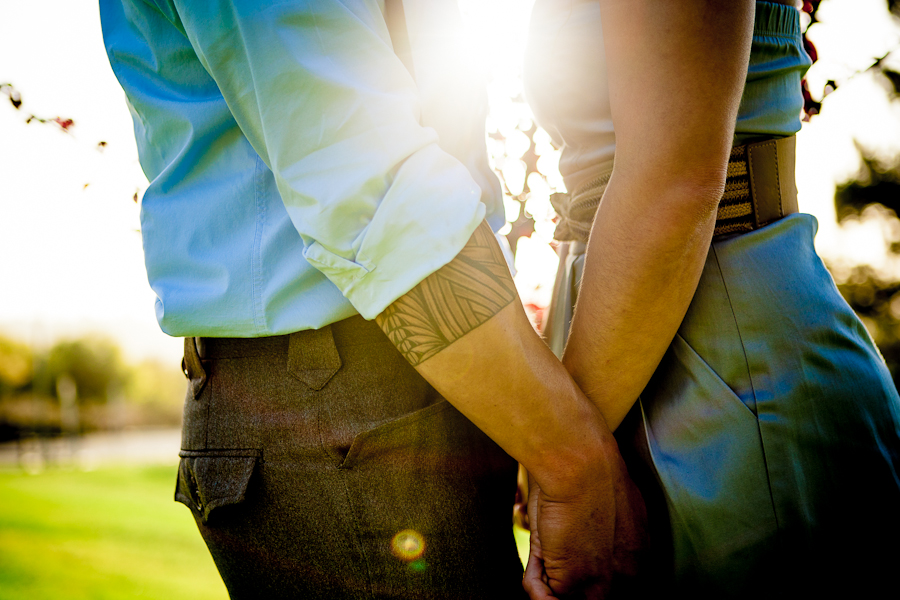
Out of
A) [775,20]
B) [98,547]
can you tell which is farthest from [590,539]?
[98,547]

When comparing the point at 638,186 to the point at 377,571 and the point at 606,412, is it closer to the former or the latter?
the point at 606,412

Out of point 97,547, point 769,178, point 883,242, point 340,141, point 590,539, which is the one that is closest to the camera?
point 340,141

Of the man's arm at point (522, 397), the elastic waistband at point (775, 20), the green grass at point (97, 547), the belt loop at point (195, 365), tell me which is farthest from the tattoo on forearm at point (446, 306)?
the green grass at point (97, 547)

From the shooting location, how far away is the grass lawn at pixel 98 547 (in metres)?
6.56

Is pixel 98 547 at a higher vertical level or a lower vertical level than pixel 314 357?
lower

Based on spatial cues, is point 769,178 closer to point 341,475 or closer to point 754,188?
point 754,188

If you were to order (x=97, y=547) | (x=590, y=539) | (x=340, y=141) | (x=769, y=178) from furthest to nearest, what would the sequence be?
(x=97, y=547)
(x=769, y=178)
(x=590, y=539)
(x=340, y=141)

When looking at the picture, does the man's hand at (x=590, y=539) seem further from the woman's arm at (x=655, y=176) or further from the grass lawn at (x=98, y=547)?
the grass lawn at (x=98, y=547)

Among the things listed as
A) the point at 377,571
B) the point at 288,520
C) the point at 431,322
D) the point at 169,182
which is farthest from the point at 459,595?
the point at 169,182

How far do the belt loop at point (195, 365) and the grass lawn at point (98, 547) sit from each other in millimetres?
6634

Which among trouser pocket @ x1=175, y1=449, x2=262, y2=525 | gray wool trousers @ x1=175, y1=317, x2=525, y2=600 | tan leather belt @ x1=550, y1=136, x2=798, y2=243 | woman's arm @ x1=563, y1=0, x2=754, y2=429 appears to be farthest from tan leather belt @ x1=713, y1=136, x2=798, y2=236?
trouser pocket @ x1=175, y1=449, x2=262, y2=525

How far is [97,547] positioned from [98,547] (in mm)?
17

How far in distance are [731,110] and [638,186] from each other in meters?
0.20

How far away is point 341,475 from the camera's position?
103 centimetres
